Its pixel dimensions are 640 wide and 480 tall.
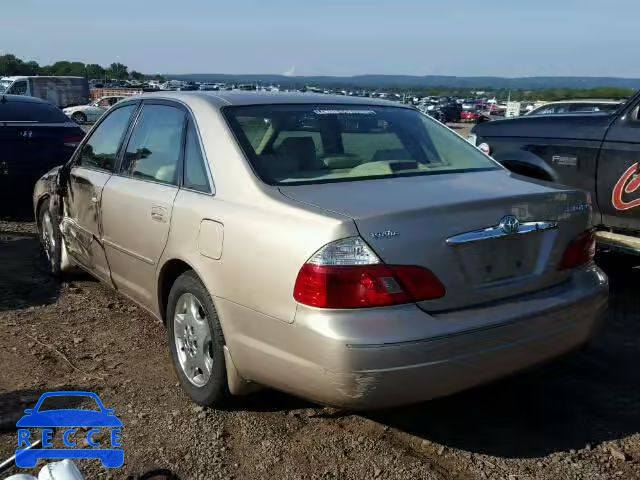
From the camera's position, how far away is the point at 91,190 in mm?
4520

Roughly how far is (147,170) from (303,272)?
5.73ft

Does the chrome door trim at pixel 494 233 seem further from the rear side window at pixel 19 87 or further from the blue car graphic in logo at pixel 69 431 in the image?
the rear side window at pixel 19 87

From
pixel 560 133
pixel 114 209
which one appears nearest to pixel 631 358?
pixel 560 133

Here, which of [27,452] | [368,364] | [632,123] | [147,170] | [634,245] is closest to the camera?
[368,364]

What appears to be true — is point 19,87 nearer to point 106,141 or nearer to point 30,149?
point 30,149

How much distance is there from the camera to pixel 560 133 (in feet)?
19.0

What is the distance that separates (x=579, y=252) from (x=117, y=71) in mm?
123225

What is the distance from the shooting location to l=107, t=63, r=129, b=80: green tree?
112 metres

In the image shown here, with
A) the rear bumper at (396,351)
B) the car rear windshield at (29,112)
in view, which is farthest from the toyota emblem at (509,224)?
the car rear windshield at (29,112)

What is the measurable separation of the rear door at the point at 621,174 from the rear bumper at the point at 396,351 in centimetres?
265

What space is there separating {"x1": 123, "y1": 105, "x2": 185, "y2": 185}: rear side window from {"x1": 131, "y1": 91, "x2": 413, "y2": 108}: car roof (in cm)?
11

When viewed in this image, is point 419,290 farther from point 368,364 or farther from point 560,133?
point 560,133

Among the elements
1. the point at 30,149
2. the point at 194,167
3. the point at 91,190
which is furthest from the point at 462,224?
the point at 30,149

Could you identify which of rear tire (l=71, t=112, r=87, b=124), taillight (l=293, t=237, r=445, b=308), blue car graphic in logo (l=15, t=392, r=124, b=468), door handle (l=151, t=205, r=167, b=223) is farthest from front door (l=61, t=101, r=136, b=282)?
rear tire (l=71, t=112, r=87, b=124)
